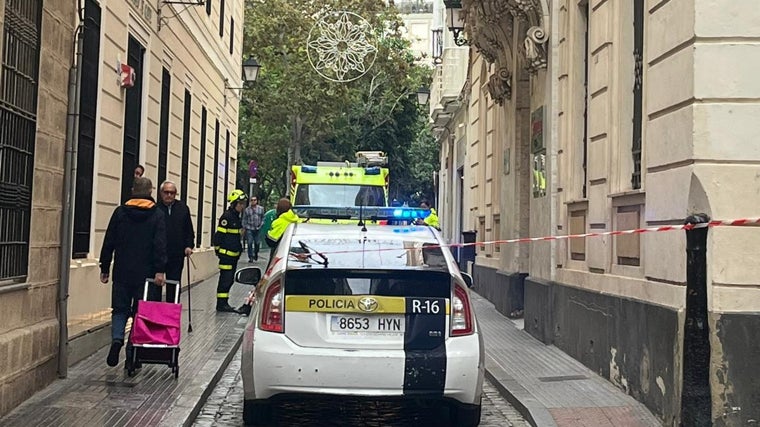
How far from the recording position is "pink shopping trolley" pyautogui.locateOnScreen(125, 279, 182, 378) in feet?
24.8

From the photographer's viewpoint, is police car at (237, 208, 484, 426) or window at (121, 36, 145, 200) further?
window at (121, 36, 145, 200)

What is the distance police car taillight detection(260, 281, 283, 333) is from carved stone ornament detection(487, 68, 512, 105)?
29.4 ft

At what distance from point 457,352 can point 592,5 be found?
5155mm

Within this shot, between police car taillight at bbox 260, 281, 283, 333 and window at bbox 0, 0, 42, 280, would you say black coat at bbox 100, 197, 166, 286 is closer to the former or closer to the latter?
window at bbox 0, 0, 42, 280

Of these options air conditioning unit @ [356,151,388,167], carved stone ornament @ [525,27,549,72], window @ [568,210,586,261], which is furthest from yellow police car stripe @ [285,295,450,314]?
air conditioning unit @ [356,151,388,167]

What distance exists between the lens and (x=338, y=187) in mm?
17156

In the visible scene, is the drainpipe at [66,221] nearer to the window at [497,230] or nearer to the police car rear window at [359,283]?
the police car rear window at [359,283]

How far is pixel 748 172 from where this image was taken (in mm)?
6324

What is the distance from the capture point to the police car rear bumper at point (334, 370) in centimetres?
596

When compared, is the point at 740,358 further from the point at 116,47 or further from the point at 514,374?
the point at 116,47

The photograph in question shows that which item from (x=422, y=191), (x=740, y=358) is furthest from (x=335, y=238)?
(x=422, y=191)

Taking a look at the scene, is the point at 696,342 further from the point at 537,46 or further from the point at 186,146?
the point at 186,146

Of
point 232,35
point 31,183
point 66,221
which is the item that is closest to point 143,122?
point 66,221

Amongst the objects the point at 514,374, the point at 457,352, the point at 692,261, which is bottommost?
the point at 514,374
